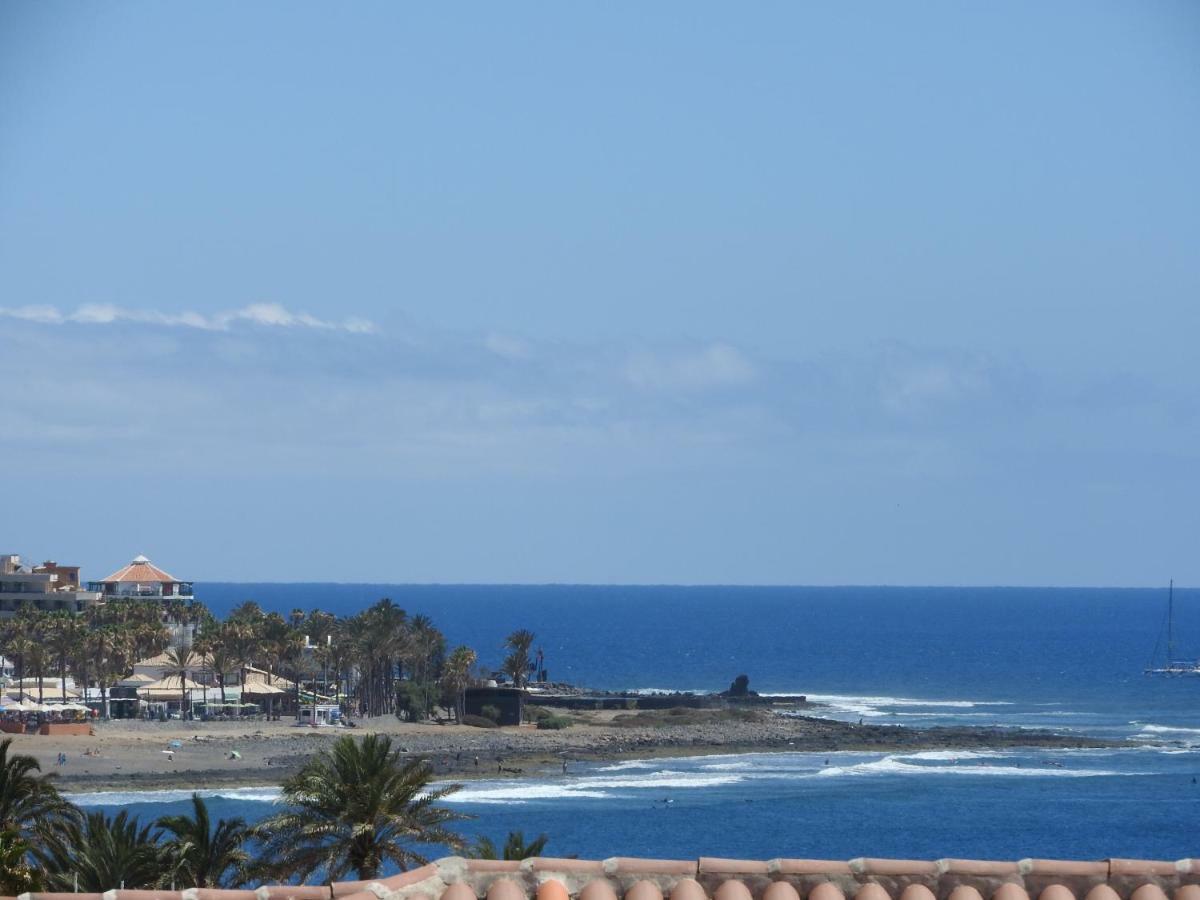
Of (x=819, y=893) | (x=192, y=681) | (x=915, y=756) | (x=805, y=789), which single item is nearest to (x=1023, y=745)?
(x=915, y=756)

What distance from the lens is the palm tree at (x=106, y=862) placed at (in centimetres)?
3188

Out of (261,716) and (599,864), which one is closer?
(599,864)

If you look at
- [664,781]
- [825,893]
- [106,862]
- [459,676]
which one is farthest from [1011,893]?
[459,676]

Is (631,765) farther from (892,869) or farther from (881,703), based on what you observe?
(892,869)

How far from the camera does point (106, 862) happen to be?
105 ft

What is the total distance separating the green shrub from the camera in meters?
117

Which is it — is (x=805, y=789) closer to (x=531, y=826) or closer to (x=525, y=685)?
(x=531, y=826)

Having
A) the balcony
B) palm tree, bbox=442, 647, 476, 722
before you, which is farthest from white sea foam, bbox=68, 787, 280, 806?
the balcony

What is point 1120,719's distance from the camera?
132 meters

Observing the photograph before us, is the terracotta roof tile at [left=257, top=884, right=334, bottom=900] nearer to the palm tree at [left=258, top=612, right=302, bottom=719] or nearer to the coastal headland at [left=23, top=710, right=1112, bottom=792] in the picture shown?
the coastal headland at [left=23, top=710, right=1112, bottom=792]

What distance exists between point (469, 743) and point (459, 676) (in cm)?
1341

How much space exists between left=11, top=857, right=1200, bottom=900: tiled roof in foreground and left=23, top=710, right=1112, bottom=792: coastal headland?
2481 inches

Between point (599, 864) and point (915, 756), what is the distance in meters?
91.3

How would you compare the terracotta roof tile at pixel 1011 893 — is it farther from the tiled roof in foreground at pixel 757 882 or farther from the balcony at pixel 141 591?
the balcony at pixel 141 591
